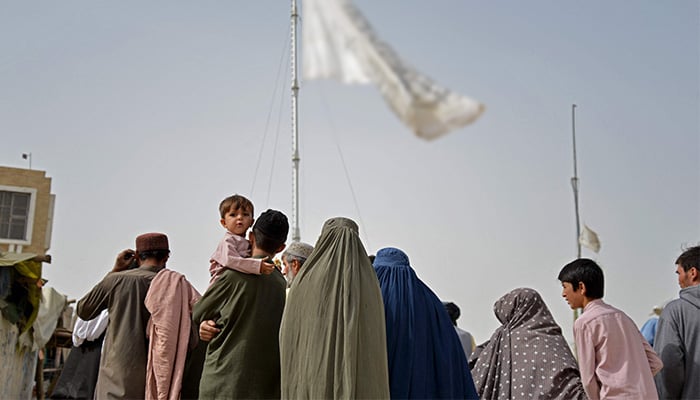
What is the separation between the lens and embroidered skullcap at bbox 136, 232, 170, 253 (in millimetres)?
5055

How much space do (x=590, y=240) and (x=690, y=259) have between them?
41.4ft

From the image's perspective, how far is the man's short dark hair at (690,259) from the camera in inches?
199

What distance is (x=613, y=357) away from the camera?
173 inches

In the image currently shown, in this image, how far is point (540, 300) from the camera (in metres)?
5.01

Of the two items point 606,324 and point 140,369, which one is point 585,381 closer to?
point 606,324

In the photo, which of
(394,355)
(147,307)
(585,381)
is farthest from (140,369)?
(585,381)

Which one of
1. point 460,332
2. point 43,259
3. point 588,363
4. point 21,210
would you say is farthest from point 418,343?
point 21,210

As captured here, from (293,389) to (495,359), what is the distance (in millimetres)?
1672

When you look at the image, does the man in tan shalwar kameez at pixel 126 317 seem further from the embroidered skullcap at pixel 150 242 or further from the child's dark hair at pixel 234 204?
the child's dark hair at pixel 234 204

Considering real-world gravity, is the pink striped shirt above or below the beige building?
below

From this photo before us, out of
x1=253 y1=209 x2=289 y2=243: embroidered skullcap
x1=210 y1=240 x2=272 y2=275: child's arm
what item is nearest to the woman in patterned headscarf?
x1=253 y1=209 x2=289 y2=243: embroidered skullcap

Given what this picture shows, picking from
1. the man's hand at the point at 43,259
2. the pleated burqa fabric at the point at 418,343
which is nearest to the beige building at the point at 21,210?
the man's hand at the point at 43,259

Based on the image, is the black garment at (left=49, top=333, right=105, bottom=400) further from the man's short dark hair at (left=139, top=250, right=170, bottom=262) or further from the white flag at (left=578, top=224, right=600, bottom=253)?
the white flag at (left=578, top=224, right=600, bottom=253)

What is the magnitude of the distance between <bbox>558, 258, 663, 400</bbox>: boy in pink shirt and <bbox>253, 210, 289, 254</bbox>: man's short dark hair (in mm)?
1773
